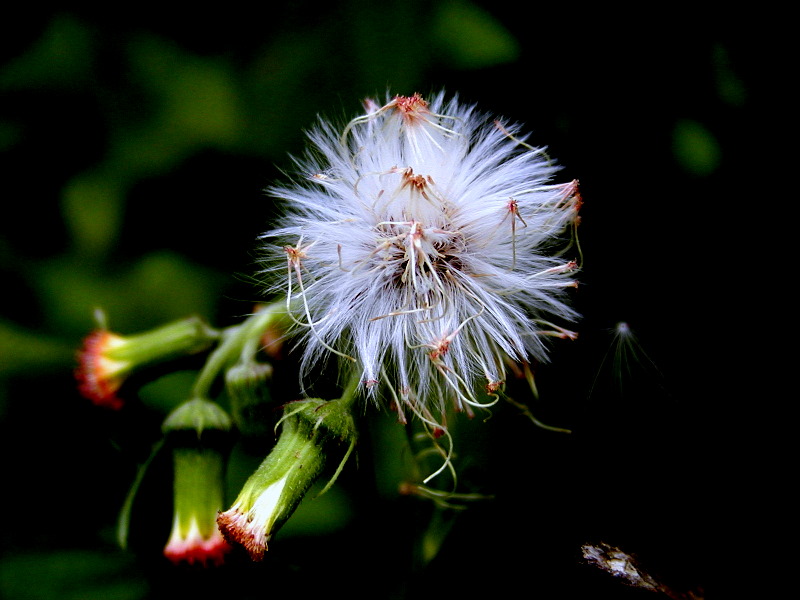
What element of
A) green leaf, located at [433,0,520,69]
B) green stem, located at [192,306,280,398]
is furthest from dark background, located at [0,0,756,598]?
green stem, located at [192,306,280,398]

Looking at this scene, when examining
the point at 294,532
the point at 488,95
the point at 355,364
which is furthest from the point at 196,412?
the point at 488,95

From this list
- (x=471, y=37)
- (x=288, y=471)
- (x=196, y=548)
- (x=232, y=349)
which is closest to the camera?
(x=288, y=471)

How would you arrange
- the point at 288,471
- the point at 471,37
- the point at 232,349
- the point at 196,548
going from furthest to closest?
the point at 471,37 < the point at 232,349 < the point at 196,548 < the point at 288,471

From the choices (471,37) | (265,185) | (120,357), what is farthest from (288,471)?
(471,37)

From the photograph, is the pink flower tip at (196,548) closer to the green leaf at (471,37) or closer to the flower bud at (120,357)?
the flower bud at (120,357)

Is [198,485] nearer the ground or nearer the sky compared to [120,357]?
nearer the ground

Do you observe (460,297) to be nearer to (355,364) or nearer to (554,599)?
(355,364)

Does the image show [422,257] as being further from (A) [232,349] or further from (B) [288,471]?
(A) [232,349]
